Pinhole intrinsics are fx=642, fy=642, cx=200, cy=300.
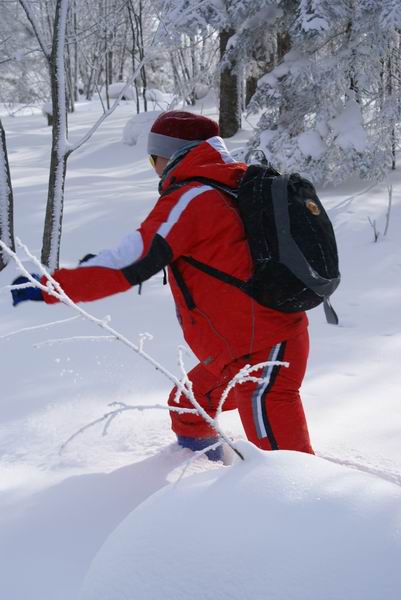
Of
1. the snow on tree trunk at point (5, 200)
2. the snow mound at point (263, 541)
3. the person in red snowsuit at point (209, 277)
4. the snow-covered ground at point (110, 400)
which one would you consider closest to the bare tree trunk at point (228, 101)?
the snow-covered ground at point (110, 400)

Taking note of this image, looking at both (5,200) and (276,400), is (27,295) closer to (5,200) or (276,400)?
(276,400)

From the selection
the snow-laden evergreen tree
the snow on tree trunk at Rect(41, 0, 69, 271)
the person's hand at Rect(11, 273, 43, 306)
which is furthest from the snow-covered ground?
the snow-laden evergreen tree

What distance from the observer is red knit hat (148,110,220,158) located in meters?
2.42

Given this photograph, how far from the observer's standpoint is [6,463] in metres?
2.68

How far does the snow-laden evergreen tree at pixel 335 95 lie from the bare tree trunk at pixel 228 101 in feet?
11.9

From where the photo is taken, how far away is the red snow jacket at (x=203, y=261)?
2.08 meters

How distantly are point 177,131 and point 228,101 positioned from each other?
1209cm

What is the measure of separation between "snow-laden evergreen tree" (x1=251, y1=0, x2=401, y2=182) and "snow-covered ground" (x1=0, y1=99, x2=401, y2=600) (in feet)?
4.85

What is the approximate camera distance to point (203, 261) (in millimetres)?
2219

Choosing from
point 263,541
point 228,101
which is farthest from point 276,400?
point 228,101

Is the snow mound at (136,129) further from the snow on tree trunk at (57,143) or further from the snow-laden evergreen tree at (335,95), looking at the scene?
the snow on tree trunk at (57,143)

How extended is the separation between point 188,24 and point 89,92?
83.8ft

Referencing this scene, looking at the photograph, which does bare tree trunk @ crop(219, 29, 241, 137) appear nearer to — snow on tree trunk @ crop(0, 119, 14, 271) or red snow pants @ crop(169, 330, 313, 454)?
snow on tree trunk @ crop(0, 119, 14, 271)

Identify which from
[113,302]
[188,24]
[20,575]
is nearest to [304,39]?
[188,24]
